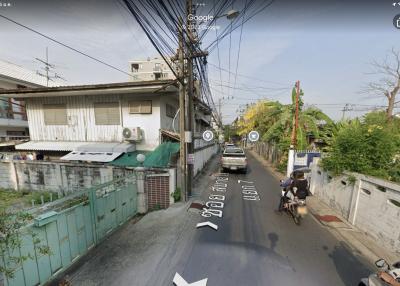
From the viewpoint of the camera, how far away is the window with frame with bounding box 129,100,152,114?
9510 mm

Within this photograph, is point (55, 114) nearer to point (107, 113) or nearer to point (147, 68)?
point (107, 113)

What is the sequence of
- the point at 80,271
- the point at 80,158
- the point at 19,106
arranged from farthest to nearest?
the point at 19,106
the point at 80,158
the point at 80,271

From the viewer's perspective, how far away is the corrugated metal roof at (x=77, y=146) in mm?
9242

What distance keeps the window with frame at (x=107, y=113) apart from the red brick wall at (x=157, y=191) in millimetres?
4838

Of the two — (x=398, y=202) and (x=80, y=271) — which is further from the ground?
(x=398, y=202)

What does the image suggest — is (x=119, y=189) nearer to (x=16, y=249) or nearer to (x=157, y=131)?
(x=16, y=249)

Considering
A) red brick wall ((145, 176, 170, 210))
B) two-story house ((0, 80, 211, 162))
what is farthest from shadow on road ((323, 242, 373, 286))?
two-story house ((0, 80, 211, 162))

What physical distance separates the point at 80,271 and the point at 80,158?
21.1 ft

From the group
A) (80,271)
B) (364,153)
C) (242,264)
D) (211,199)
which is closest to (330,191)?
(364,153)

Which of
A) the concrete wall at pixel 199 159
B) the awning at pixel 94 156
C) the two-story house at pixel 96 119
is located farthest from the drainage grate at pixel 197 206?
the awning at pixel 94 156

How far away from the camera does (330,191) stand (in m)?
7.23

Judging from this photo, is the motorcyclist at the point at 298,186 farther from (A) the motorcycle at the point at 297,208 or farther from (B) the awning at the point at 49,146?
(B) the awning at the point at 49,146

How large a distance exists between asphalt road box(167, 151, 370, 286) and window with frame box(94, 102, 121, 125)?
7.54m

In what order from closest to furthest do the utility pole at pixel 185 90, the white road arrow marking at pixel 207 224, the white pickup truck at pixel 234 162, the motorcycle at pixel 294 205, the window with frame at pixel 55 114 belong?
the white road arrow marking at pixel 207 224
the motorcycle at pixel 294 205
the utility pole at pixel 185 90
the window with frame at pixel 55 114
the white pickup truck at pixel 234 162
